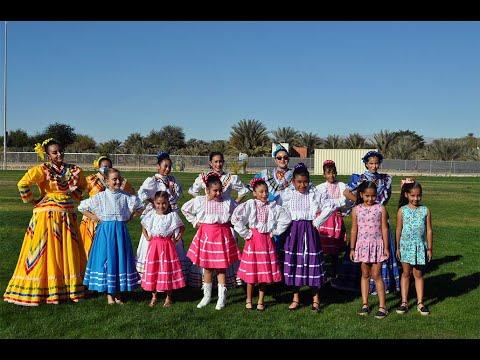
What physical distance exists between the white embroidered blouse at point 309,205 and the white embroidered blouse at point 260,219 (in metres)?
0.12

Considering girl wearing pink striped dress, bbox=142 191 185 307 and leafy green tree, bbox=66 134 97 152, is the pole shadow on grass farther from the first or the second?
leafy green tree, bbox=66 134 97 152

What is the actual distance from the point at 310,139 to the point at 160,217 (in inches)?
2449

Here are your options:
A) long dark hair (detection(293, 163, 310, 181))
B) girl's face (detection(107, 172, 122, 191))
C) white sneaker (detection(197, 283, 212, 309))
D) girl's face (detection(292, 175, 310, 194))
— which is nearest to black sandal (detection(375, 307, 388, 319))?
girl's face (detection(292, 175, 310, 194))

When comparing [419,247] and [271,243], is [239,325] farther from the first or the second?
[419,247]

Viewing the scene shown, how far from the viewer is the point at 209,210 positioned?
6.89 metres

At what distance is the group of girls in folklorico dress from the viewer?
6590mm

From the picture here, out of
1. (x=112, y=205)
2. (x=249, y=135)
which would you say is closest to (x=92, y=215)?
(x=112, y=205)

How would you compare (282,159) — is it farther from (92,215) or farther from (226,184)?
(92,215)

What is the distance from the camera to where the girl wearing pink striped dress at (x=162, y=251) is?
6707 millimetres

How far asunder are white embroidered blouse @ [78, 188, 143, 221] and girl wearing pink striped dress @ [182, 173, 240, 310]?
27.8 inches

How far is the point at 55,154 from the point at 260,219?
257 centimetres
